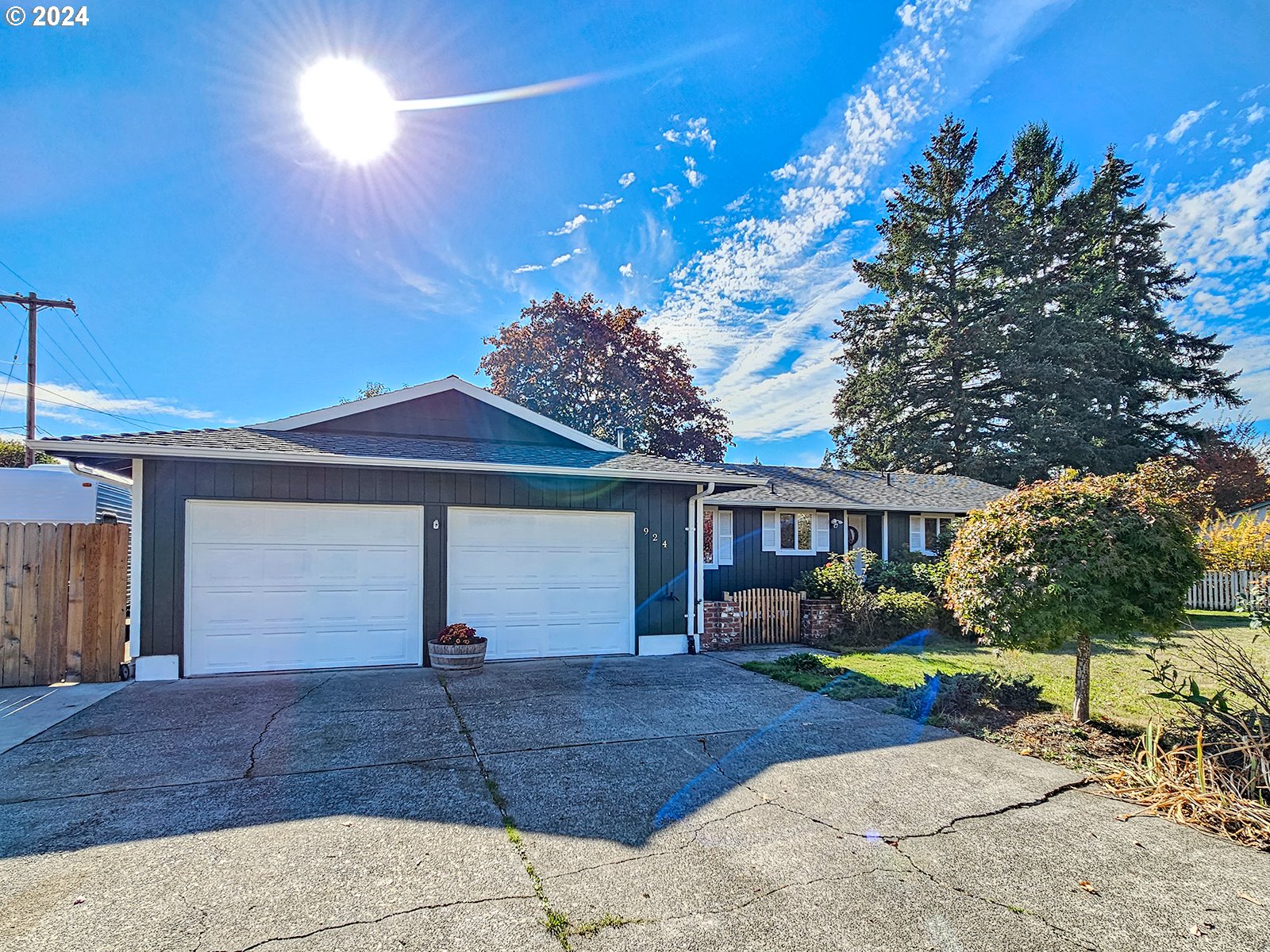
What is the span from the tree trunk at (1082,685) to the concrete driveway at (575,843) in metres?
1.15

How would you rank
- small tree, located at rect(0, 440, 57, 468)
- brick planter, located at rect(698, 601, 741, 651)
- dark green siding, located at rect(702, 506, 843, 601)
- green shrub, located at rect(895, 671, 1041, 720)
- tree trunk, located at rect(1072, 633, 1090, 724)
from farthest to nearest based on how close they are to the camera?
small tree, located at rect(0, 440, 57, 468) → dark green siding, located at rect(702, 506, 843, 601) → brick planter, located at rect(698, 601, 741, 651) → green shrub, located at rect(895, 671, 1041, 720) → tree trunk, located at rect(1072, 633, 1090, 724)

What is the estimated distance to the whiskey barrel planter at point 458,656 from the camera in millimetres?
7688

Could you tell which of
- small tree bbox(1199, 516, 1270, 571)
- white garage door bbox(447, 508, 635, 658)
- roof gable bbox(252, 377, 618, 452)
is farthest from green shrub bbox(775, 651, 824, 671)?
roof gable bbox(252, 377, 618, 452)

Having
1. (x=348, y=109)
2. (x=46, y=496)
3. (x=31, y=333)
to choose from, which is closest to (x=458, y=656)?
(x=348, y=109)

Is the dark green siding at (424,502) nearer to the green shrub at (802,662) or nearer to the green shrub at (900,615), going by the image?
the green shrub at (802,662)

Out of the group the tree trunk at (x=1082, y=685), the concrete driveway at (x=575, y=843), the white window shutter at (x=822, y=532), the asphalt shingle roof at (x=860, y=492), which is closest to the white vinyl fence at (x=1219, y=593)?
the asphalt shingle roof at (x=860, y=492)

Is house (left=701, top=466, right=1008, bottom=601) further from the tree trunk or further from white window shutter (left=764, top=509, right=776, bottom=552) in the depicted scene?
the tree trunk

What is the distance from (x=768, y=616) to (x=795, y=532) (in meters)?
3.78

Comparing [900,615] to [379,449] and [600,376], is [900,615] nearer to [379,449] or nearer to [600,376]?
[379,449]

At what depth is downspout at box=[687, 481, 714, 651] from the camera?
9.73 meters

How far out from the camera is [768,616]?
37.3 feet

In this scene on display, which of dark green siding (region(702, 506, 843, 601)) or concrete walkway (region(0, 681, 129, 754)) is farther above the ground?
dark green siding (region(702, 506, 843, 601))

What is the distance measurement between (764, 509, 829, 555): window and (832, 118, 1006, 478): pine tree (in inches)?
549

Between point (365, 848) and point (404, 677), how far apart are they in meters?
4.44
